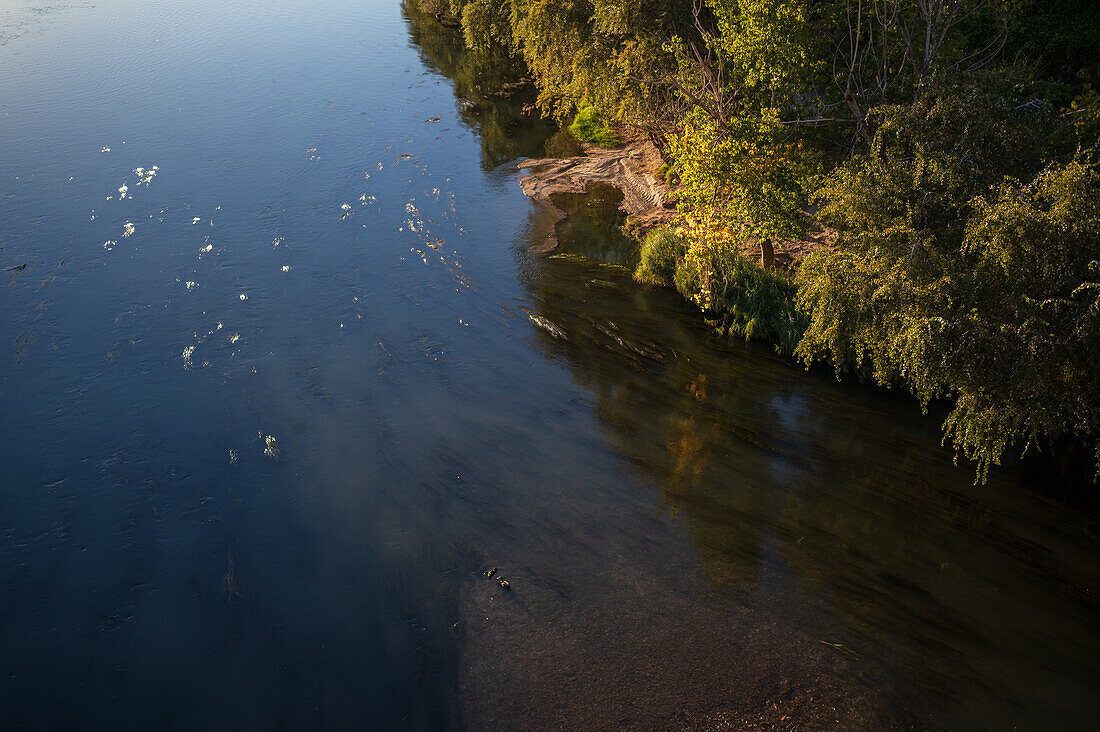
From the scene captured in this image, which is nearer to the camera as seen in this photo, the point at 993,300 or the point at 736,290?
the point at 993,300

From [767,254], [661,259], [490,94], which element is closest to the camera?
[767,254]

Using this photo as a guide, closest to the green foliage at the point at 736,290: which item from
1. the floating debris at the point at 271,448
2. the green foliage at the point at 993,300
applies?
the green foliage at the point at 993,300

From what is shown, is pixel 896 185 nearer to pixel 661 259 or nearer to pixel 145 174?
pixel 661 259

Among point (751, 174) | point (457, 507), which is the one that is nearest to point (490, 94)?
point (751, 174)

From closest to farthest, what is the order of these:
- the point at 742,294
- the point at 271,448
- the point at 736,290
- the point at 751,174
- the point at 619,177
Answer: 1. the point at 271,448
2. the point at 751,174
3. the point at 742,294
4. the point at 736,290
5. the point at 619,177

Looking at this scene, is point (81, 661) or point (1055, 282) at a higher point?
point (1055, 282)

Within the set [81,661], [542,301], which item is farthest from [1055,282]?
[81,661]

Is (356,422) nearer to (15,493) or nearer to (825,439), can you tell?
(15,493)
